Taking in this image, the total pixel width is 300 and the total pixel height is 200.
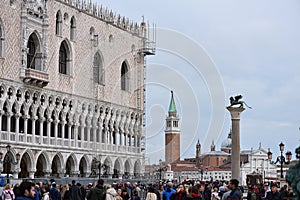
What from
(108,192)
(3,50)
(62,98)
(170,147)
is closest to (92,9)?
(62,98)

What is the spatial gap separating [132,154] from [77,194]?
29112 mm

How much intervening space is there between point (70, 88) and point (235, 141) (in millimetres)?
14637

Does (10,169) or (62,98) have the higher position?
(62,98)

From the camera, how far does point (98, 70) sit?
4291cm

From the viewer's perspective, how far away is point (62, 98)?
1522 inches

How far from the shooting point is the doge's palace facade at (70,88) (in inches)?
1357

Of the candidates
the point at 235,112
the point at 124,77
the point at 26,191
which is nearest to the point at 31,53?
the point at 124,77

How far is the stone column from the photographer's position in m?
27.5

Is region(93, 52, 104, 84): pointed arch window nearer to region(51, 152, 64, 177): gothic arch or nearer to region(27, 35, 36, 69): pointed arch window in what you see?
region(51, 152, 64, 177): gothic arch

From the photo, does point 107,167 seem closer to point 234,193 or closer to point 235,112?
point 235,112

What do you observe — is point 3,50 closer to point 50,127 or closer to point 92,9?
point 50,127

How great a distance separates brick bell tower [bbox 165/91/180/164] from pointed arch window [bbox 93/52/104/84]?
49.3 meters

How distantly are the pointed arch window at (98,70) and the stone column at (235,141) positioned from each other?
51.0ft

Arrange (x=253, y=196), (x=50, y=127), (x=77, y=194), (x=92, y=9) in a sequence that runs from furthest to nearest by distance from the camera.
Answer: (x=92, y=9) < (x=50, y=127) < (x=77, y=194) < (x=253, y=196)
